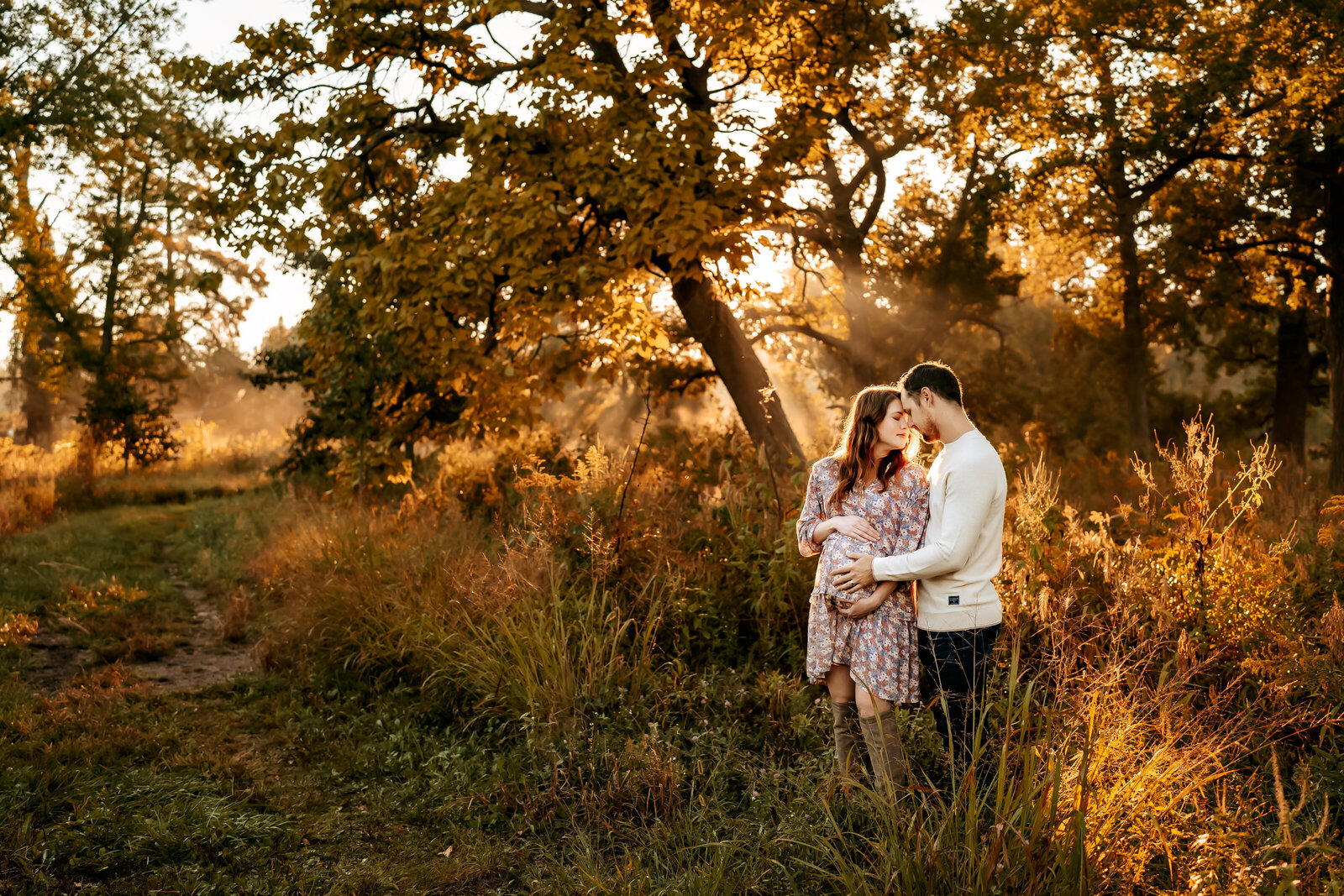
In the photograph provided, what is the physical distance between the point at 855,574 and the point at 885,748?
0.67 meters

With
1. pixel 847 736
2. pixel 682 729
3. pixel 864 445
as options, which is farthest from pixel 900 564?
pixel 682 729

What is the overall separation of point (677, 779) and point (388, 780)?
1.61 metres

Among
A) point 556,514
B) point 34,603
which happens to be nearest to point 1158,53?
point 556,514

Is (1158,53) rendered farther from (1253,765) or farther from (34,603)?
(34,603)

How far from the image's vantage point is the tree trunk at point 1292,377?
16344 millimetres

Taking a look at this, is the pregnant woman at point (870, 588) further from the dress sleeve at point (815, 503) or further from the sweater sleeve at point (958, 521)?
the sweater sleeve at point (958, 521)

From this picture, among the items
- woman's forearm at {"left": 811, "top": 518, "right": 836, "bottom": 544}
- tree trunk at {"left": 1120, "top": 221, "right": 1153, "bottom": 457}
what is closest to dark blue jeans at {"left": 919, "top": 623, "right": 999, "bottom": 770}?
woman's forearm at {"left": 811, "top": 518, "right": 836, "bottom": 544}

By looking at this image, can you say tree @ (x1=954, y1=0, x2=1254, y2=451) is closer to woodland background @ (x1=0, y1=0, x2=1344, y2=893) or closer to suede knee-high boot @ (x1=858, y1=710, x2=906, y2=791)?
woodland background @ (x1=0, y1=0, x2=1344, y2=893)

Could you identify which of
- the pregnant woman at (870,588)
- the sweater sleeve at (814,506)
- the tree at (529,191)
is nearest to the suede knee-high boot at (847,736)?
the pregnant woman at (870,588)

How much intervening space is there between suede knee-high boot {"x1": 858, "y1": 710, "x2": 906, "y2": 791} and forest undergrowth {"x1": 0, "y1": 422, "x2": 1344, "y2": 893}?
0.37ft

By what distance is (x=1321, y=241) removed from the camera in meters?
14.1

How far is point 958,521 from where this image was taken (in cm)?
310

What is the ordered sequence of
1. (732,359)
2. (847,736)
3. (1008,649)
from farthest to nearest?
(732,359) → (1008,649) → (847,736)

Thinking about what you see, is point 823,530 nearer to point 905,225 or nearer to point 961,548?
point 961,548
